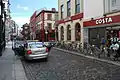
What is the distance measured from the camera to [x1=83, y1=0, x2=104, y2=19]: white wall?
22003mm

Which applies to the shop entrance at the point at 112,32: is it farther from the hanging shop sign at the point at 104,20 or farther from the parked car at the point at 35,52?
the parked car at the point at 35,52

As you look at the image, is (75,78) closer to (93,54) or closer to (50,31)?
(93,54)

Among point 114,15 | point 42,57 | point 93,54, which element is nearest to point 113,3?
point 114,15

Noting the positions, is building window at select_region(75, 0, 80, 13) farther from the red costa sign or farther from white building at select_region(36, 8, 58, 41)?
white building at select_region(36, 8, 58, 41)

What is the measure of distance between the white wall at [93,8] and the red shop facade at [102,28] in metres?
0.68

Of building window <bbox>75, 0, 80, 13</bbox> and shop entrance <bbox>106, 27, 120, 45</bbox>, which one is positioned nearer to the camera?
shop entrance <bbox>106, 27, 120, 45</bbox>

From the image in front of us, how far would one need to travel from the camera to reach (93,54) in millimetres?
18438

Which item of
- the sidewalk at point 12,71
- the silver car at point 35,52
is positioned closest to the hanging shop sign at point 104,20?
the silver car at point 35,52

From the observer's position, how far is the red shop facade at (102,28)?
63.1 ft

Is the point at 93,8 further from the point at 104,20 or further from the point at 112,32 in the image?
the point at 112,32

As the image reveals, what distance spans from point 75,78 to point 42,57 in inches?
261

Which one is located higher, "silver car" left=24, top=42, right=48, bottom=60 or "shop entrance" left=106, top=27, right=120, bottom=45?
"shop entrance" left=106, top=27, right=120, bottom=45

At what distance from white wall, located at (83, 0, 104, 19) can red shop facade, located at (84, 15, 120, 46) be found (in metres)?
0.68

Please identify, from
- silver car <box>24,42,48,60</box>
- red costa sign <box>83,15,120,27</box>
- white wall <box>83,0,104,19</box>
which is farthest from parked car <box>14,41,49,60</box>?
white wall <box>83,0,104,19</box>
